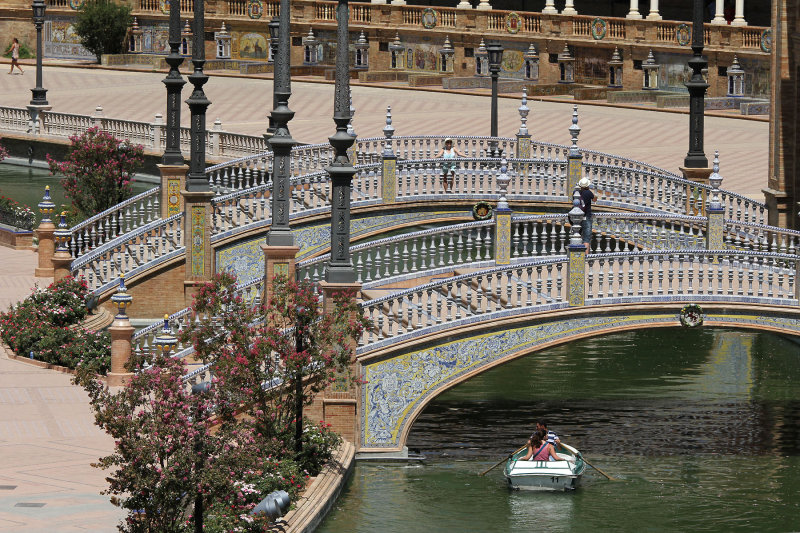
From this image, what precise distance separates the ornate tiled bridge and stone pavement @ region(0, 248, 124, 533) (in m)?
1.72

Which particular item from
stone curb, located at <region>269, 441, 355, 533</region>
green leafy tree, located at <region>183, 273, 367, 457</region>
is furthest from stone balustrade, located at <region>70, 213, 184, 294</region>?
stone curb, located at <region>269, 441, 355, 533</region>

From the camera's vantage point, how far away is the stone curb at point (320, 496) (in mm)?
22131

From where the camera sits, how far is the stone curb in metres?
22.1

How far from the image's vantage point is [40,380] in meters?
29.2

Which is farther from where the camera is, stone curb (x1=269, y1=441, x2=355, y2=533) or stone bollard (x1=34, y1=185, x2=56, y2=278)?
stone bollard (x1=34, y1=185, x2=56, y2=278)

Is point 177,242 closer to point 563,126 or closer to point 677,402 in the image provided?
point 677,402

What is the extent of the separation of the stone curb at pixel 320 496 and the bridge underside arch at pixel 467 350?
2.39 feet

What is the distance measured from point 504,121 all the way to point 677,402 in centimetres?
2686

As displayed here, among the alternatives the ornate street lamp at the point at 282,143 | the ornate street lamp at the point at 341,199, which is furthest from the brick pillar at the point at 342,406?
the ornate street lamp at the point at 282,143

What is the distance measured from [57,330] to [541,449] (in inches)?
366

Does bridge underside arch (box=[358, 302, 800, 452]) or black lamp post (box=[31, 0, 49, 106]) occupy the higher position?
black lamp post (box=[31, 0, 49, 106])

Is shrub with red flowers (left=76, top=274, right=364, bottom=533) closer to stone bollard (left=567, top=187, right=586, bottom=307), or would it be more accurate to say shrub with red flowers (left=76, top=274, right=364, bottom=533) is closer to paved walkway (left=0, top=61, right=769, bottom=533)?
paved walkway (left=0, top=61, right=769, bottom=533)

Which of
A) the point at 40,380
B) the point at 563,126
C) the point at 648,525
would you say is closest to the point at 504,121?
the point at 563,126

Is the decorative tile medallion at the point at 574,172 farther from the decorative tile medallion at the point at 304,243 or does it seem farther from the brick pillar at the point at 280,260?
the brick pillar at the point at 280,260
